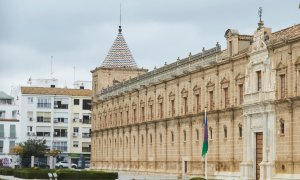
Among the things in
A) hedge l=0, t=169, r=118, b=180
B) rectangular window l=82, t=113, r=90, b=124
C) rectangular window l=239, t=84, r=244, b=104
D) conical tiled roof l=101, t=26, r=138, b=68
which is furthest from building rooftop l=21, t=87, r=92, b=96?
rectangular window l=239, t=84, r=244, b=104

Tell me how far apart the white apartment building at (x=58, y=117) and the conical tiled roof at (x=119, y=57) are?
24458 millimetres

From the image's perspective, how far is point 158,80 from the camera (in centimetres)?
6831

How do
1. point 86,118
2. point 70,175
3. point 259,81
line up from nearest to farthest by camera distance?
point 259,81 < point 70,175 < point 86,118

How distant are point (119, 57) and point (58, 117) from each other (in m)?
27.2

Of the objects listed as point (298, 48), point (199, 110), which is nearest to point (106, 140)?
point (199, 110)

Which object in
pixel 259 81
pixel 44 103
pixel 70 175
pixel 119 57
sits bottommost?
pixel 70 175

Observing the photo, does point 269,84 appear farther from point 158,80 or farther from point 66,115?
point 66,115

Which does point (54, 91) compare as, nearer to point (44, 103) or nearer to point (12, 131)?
point (44, 103)

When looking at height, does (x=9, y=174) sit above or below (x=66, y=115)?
below

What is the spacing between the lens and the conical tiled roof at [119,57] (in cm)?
9331

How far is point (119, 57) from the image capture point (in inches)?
3691

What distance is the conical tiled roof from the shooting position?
93.3 metres

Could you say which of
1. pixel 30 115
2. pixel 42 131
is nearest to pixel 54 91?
pixel 30 115

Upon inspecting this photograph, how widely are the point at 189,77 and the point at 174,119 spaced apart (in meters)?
5.20
